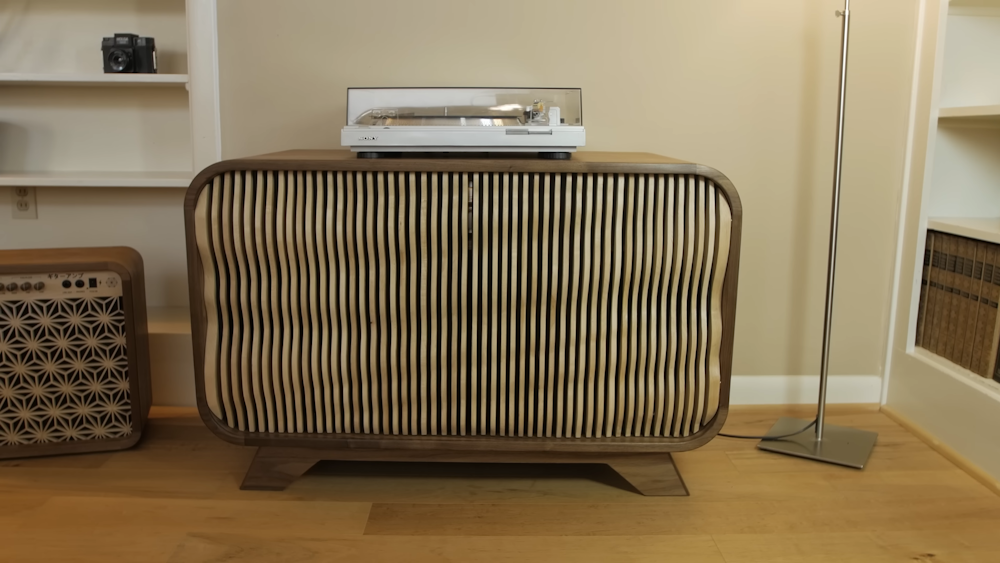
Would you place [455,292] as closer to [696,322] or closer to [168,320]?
[696,322]

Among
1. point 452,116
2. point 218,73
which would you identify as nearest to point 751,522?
point 452,116

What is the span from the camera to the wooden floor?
56.4 inches

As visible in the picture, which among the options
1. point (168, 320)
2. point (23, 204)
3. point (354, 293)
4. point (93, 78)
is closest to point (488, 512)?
point (354, 293)

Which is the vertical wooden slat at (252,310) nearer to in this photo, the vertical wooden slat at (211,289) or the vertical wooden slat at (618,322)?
the vertical wooden slat at (211,289)

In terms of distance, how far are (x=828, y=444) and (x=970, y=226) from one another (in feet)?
2.04

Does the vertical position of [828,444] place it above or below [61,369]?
below

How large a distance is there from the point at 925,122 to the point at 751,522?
1166 millimetres

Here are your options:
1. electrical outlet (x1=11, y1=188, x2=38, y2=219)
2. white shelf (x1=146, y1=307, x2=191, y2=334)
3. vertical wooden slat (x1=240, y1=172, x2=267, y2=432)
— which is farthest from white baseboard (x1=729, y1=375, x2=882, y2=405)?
electrical outlet (x1=11, y1=188, x2=38, y2=219)

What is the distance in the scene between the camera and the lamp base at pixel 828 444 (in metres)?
1.83

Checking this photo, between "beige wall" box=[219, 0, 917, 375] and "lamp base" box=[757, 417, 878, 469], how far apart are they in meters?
0.40

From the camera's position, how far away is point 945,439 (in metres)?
1.90

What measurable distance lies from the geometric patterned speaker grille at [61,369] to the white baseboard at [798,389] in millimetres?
1594

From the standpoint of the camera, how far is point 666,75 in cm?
204

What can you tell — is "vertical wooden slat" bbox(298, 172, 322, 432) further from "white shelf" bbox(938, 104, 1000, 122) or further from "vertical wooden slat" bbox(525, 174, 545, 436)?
"white shelf" bbox(938, 104, 1000, 122)
